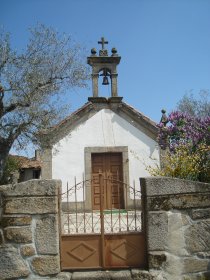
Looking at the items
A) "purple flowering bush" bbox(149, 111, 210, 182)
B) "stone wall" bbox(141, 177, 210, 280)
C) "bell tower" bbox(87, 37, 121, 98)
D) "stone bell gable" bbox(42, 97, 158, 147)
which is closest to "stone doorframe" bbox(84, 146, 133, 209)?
"stone bell gable" bbox(42, 97, 158, 147)

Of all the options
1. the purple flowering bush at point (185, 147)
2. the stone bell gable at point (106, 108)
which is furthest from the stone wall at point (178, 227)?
the stone bell gable at point (106, 108)

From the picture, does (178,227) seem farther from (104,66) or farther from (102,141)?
(104,66)

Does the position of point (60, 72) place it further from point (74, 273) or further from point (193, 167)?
point (74, 273)

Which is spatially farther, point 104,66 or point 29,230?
point 104,66

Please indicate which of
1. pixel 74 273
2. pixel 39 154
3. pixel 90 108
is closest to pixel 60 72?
pixel 90 108

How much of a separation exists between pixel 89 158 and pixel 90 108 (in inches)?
81.6

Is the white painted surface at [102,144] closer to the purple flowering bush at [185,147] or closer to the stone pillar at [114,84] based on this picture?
the stone pillar at [114,84]

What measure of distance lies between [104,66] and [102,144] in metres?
3.32

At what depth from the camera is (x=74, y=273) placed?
4.17 m

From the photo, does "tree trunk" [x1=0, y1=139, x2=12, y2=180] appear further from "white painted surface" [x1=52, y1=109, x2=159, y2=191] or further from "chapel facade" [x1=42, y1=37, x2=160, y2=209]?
"white painted surface" [x1=52, y1=109, x2=159, y2=191]

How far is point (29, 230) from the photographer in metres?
4.15

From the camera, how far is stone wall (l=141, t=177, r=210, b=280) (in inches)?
163

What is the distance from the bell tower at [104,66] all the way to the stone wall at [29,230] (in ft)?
27.0

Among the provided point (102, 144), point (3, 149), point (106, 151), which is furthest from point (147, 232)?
point (102, 144)
